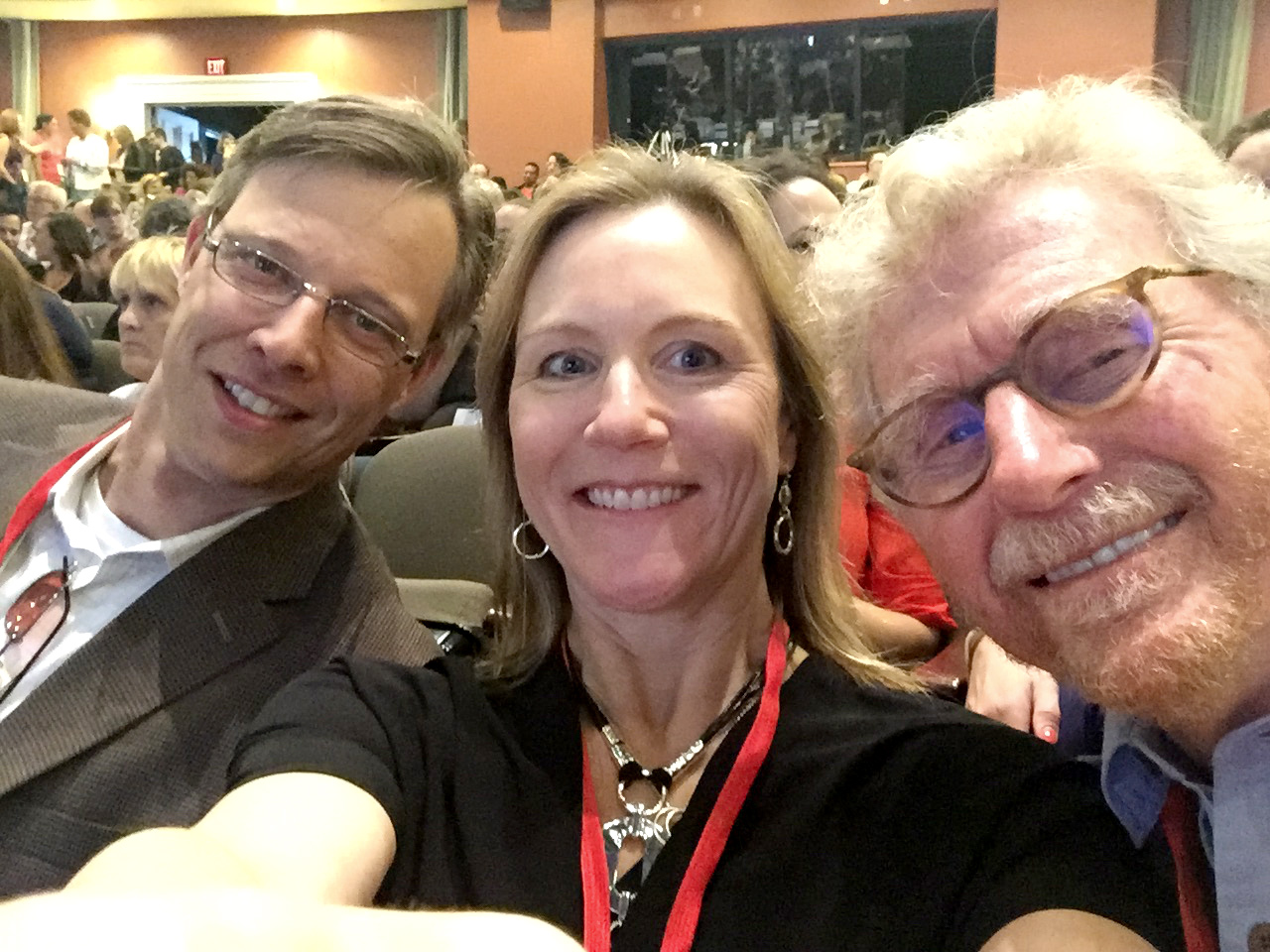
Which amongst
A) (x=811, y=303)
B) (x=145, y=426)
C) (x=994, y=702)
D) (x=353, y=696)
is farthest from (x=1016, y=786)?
(x=145, y=426)

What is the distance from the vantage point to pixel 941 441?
1.07 m

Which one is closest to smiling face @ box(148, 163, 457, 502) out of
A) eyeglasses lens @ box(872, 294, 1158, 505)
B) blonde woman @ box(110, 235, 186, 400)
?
eyeglasses lens @ box(872, 294, 1158, 505)

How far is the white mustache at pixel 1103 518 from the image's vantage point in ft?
2.97

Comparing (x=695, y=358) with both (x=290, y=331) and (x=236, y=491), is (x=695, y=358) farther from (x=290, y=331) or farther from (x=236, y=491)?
(x=236, y=491)

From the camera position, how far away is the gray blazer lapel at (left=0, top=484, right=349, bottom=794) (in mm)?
1343

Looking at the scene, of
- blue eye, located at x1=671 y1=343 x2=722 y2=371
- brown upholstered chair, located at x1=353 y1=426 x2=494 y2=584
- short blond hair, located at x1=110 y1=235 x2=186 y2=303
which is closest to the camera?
blue eye, located at x1=671 y1=343 x2=722 y2=371

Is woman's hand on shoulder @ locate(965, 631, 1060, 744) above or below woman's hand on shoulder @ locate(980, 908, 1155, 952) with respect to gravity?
below

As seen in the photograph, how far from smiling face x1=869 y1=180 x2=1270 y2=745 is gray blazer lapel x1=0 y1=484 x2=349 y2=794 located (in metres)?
1.00

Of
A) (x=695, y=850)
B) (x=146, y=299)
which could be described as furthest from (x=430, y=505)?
(x=146, y=299)

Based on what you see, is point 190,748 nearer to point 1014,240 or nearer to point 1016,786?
point 1016,786

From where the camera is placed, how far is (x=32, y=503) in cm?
162

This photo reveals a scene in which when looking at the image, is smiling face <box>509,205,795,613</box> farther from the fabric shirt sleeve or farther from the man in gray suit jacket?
the fabric shirt sleeve

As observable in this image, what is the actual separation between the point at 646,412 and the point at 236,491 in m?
0.81

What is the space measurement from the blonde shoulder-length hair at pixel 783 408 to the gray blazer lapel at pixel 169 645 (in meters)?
0.34
